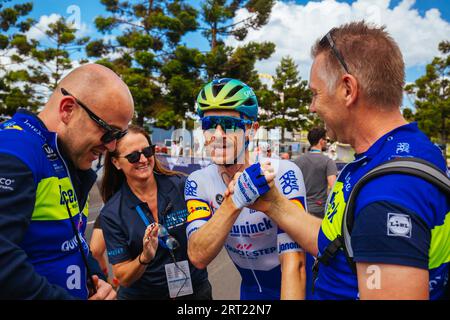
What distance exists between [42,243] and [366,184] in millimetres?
1462

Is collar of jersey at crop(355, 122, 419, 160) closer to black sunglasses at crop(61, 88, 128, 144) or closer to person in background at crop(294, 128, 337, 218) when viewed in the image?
black sunglasses at crop(61, 88, 128, 144)

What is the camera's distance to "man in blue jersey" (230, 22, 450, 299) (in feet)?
3.43

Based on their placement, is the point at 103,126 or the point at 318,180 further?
the point at 318,180

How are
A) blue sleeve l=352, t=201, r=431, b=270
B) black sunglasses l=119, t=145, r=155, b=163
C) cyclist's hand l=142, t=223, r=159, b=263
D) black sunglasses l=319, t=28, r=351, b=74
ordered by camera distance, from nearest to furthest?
blue sleeve l=352, t=201, r=431, b=270
black sunglasses l=319, t=28, r=351, b=74
cyclist's hand l=142, t=223, r=159, b=263
black sunglasses l=119, t=145, r=155, b=163

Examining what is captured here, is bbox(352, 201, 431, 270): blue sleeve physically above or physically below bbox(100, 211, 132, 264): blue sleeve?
above

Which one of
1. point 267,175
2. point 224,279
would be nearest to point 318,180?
point 224,279

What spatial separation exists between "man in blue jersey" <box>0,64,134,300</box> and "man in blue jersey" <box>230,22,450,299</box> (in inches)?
40.6

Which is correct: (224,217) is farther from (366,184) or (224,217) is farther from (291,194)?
(366,184)

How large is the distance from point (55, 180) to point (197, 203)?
851mm

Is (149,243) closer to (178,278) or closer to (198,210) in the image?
(178,278)

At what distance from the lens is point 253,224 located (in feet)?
6.98

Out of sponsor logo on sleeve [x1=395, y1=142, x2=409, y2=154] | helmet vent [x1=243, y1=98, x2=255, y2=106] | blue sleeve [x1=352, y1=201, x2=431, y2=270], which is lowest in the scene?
blue sleeve [x1=352, y1=201, x2=431, y2=270]

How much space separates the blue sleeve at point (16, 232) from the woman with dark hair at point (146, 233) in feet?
3.72

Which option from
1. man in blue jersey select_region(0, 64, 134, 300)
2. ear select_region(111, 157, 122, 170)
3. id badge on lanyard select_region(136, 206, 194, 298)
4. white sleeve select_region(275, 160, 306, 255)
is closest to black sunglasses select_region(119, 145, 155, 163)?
ear select_region(111, 157, 122, 170)
